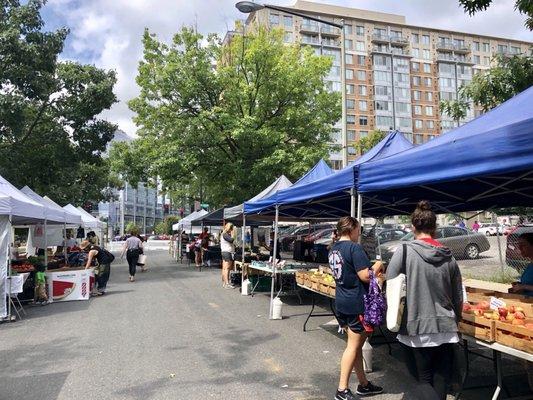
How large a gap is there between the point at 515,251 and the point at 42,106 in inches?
734

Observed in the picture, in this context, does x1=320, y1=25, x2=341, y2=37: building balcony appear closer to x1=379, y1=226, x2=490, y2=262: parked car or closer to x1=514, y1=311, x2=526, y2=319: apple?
x1=379, y1=226, x2=490, y2=262: parked car

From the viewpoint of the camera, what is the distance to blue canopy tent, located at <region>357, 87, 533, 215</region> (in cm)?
364

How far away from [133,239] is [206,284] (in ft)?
10.1

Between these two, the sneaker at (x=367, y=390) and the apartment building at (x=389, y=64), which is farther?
the apartment building at (x=389, y=64)

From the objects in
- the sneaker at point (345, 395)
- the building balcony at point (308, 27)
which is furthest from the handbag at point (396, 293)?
the building balcony at point (308, 27)

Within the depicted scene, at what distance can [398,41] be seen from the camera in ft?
297

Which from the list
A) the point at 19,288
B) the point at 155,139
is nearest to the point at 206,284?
the point at 19,288

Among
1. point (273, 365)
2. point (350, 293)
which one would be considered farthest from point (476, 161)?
point (273, 365)

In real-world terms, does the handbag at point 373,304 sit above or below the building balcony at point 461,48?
below

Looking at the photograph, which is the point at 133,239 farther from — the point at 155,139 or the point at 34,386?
the point at 34,386

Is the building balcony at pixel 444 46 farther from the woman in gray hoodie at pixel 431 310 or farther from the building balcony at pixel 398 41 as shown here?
the woman in gray hoodie at pixel 431 310

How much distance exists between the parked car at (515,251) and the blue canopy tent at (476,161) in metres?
5.68

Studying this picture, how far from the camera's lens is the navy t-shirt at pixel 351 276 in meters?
4.52

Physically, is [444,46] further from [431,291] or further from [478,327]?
[431,291]
